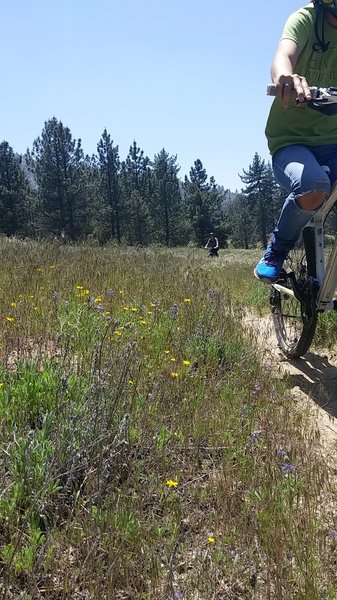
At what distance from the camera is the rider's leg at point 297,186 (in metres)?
2.89

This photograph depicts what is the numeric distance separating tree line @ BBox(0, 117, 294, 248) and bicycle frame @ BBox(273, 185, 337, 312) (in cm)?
3466

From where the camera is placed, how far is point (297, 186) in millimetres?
2959

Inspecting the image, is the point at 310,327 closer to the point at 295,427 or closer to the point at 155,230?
the point at 295,427

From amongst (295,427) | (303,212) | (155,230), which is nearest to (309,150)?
(303,212)

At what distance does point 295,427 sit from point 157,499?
1019 mm

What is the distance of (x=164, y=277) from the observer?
6102mm

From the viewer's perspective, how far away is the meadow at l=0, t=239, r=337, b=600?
148 cm

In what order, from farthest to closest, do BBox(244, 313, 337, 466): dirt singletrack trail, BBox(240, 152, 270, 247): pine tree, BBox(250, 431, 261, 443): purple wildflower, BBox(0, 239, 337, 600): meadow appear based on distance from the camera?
BBox(240, 152, 270, 247): pine tree
BBox(244, 313, 337, 466): dirt singletrack trail
BBox(250, 431, 261, 443): purple wildflower
BBox(0, 239, 337, 600): meadow

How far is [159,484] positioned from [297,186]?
198 centimetres

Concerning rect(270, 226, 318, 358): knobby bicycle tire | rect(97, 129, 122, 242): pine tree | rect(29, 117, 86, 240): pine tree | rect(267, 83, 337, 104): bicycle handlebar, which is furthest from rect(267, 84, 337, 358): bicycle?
rect(97, 129, 122, 242): pine tree

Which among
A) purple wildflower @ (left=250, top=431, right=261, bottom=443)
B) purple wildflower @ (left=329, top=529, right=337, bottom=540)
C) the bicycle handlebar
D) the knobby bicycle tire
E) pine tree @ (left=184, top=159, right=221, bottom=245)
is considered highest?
pine tree @ (left=184, top=159, right=221, bottom=245)

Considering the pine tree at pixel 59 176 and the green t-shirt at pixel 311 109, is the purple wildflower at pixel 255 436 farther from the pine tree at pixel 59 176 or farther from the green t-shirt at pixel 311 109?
the pine tree at pixel 59 176

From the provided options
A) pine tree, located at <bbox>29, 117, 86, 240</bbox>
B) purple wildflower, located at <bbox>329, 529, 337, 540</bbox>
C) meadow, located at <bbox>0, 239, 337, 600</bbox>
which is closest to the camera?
meadow, located at <bbox>0, 239, 337, 600</bbox>

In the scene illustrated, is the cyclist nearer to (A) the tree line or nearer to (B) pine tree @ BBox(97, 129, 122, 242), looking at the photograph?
(A) the tree line
